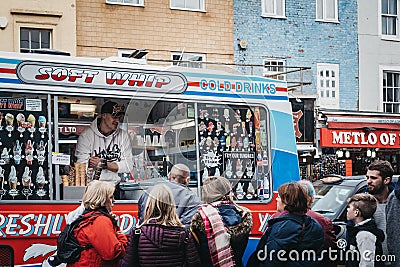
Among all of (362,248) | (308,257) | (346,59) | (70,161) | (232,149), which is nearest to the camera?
(308,257)

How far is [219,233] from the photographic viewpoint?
231 inches

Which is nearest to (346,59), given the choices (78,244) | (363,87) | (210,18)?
(363,87)

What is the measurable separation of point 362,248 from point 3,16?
12074 millimetres

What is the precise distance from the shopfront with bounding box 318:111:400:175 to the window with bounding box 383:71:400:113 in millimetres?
604

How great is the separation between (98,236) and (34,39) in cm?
1175

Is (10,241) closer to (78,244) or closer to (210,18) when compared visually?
(78,244)

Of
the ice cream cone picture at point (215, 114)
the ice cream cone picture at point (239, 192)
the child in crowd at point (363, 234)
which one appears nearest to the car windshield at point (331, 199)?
the ice cream cone picture at point (239, 192)

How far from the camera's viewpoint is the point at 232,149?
7.98 m

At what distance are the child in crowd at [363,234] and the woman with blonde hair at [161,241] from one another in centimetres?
155

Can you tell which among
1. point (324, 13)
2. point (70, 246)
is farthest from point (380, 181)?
point (324, 13)

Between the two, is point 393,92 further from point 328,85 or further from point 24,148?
point 24,148

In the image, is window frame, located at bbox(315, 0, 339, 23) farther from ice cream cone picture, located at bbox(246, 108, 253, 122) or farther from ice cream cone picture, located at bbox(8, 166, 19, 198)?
ice cream cone picture, located at bbox(8, 166, 19, 198)

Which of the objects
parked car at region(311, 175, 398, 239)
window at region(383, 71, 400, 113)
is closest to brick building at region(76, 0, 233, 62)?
window at region(383, 71, 400, 113)

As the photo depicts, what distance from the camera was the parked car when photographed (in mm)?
8508
